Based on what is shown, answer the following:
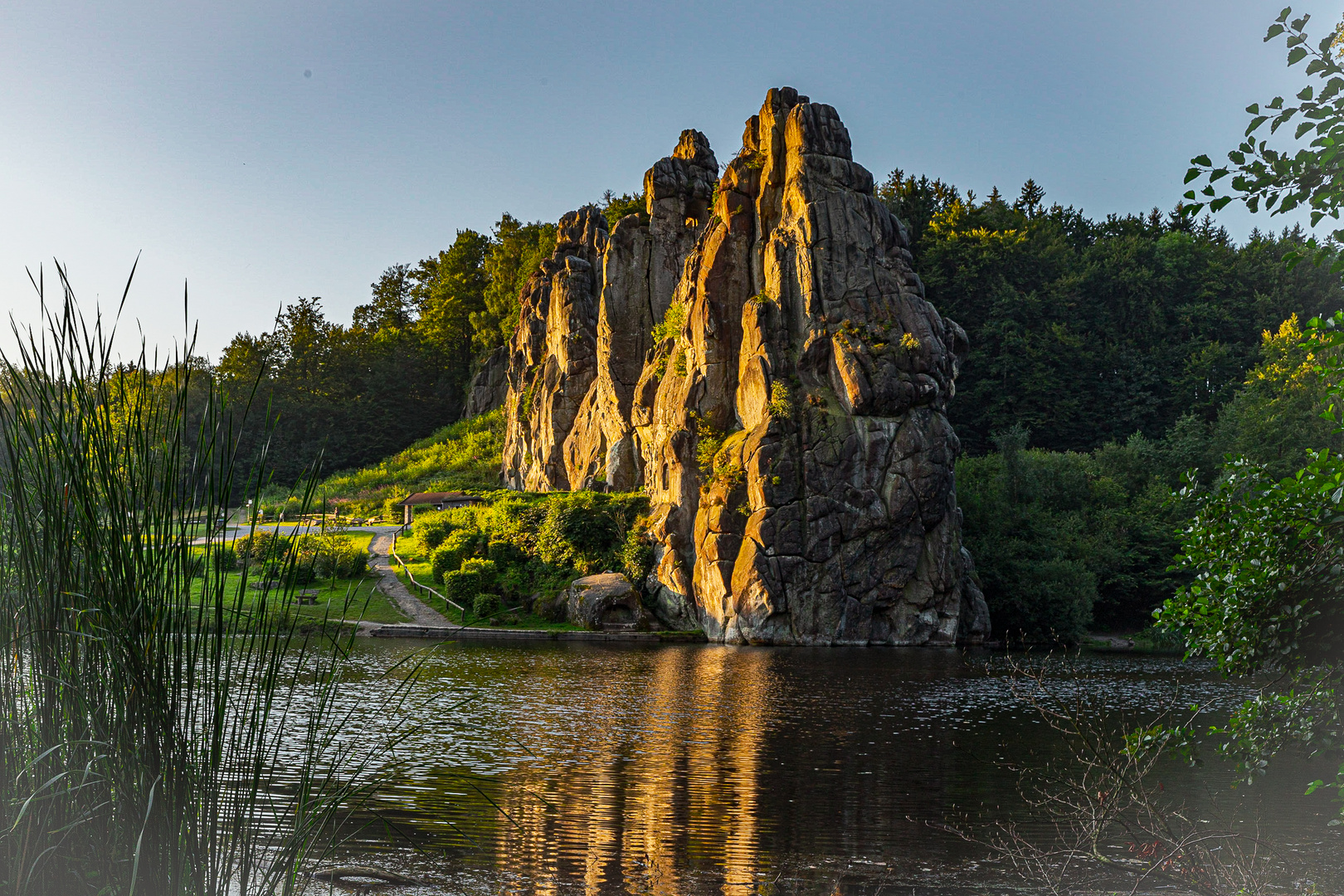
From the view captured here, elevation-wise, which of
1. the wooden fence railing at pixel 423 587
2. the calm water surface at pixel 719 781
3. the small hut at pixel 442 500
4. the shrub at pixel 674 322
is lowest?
the calm water surface at pixel 719 781

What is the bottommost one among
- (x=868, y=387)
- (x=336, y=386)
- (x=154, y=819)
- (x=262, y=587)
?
(x=154, y=819)

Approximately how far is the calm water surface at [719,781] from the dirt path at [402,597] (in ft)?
33.1

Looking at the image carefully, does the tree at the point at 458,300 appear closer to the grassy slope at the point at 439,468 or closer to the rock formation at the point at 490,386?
the rock formation at the point at 490,386

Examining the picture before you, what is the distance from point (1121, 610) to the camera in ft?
147

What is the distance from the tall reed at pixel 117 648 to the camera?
3.89 m

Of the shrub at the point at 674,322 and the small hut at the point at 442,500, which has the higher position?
→ the shrub at the point at 674,322

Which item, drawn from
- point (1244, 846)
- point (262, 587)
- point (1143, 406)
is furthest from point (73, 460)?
point (1143, 406)

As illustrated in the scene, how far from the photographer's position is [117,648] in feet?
12.6

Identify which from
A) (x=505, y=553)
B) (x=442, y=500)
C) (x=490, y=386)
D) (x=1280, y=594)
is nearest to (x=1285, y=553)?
(x=1280, y=594)

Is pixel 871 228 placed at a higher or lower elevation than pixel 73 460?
higher

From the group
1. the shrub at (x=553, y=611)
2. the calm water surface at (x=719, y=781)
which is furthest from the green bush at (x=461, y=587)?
the calm water surface at (x=719, y=781)

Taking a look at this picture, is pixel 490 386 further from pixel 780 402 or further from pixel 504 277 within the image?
pixel 780 402

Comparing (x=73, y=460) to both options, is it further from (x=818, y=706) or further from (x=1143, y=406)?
(x=1143, y=406)

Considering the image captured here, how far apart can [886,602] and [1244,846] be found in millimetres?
25426
